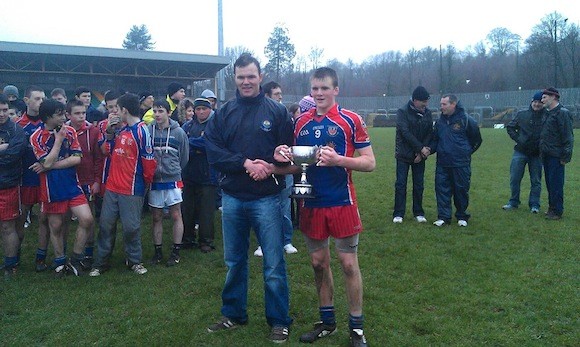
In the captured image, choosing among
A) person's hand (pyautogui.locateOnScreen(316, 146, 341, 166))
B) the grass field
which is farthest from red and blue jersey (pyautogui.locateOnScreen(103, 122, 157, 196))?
person's hand (pyautogui.locateOnScreen(316, 146, 341, 166))

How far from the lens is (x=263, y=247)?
12.7 ft

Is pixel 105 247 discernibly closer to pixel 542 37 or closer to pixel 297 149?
pixel 297 149

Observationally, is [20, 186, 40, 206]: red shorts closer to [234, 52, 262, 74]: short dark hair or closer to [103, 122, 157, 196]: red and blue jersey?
[103, 122, 157, 196]: red and blue jersey

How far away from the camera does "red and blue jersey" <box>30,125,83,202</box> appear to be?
526 cm

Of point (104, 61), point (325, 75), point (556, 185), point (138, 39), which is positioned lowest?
point (556, 185)

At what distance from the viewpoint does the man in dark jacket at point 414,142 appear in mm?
7680

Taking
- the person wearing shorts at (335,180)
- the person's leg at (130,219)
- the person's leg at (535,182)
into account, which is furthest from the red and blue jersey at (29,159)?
the person's leg at (535,182)

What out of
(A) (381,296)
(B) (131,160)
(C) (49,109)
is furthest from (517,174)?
(C) (49,109)

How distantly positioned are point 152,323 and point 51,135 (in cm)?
247

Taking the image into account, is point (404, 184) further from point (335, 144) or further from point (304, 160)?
point (304, 160)

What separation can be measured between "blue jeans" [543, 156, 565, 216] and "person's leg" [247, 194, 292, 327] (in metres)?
6.01

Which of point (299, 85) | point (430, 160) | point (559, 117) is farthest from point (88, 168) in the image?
point (299, 85)

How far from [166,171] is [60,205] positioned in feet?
4.00

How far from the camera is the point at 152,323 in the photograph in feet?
14.1
